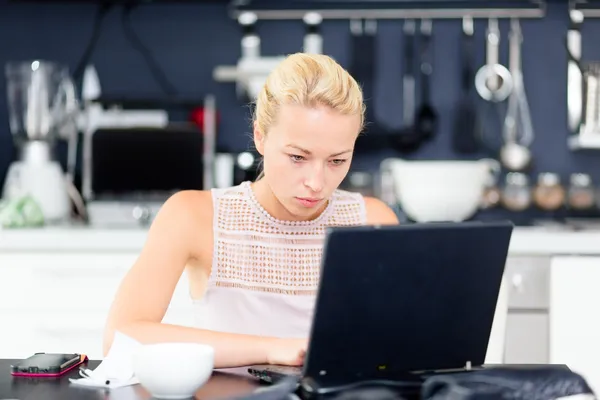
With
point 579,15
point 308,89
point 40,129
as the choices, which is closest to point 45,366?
point 308,89

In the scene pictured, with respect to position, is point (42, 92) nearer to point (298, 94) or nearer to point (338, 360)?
point (298, 94)

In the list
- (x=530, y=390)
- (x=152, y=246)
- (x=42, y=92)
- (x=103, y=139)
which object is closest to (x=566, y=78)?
(x=103, y=139)

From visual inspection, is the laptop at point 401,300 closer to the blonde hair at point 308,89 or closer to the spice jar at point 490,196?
the blonde hair at point 308,89

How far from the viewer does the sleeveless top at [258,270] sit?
63.4 inches

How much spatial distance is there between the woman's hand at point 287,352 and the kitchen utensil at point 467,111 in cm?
183

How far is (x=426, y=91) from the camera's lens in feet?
9.59

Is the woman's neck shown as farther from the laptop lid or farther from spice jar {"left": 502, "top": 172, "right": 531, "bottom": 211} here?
spice jar {"left": 502, "top": 172, "right": 531, "bottom": 211}

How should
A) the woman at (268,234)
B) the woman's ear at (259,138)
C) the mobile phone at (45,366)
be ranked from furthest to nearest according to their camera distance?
the woman's ear at (259,138), the woman at (268,234), the mobile phone at (45,366)

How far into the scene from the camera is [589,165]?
291 cm

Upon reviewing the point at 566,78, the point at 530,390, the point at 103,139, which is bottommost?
the point at 530,390

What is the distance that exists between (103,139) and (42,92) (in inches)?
10.2

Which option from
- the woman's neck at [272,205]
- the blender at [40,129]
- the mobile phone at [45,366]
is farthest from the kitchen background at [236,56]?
the mobile phone at [45,366]

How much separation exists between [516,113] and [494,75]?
144 millimetres

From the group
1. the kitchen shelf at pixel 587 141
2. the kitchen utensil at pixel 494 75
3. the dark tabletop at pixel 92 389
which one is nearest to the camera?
the dark tabletop at pixel 92 389
